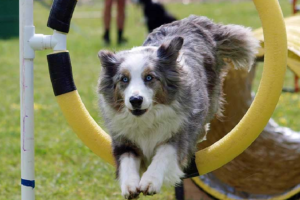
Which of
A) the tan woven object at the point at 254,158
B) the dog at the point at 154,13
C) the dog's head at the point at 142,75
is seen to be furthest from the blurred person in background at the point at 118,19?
the dog's head at the point at 142,75

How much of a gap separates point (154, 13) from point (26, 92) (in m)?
9.75

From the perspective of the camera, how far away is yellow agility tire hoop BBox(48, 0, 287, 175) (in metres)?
3.96

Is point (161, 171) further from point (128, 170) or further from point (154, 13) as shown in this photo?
point (154, 13)

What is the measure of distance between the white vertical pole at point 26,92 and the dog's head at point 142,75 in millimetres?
545

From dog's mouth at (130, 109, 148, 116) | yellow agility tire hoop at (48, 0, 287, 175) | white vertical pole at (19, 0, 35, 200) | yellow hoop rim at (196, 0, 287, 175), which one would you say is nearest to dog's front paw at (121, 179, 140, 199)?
dog's mouth at (130, 109, 148, 116)

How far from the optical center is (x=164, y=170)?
3.75m

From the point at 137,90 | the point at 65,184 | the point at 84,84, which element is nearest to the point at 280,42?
the point at 137,90

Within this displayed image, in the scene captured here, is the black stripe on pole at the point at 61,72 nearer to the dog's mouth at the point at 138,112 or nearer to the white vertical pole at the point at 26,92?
the white vertical pole at the point at 26,92

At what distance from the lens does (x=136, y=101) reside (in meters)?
3.61

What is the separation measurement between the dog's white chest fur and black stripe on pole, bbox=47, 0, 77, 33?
0.74m

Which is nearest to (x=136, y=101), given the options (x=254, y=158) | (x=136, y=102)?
(x=136, y=102)

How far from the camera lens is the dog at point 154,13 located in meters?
13.5

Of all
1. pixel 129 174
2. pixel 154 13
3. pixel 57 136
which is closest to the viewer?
pixel 129 174

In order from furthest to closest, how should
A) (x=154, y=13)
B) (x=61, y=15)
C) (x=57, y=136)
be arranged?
1. (x=154, y=13)
2. (x=57, y=136)
3. (x=61, y=15)
